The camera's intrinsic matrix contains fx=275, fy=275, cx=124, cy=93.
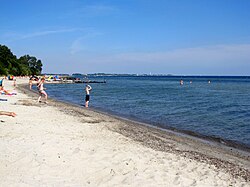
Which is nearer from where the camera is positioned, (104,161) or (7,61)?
(104,161)

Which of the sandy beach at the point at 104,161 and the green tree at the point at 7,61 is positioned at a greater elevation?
the green tree at the point at 7,61

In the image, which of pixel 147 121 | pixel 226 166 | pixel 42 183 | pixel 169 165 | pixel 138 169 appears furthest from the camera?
pixel 147 121

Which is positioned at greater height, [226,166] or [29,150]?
[29,150]

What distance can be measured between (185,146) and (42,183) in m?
6.47

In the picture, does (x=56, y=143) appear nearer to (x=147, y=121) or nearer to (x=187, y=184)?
(x=187, y=184)

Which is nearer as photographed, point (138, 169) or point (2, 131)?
point (138, 169)

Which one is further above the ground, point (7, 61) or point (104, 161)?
point (7, 61)

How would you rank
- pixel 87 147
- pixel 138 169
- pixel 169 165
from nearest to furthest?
1. pixel 138 169
2. pixel 169 165
3. pixel 87 147

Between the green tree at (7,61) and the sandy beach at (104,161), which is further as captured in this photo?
the green tree at (7,61)

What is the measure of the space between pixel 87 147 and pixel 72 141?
2.70 feet

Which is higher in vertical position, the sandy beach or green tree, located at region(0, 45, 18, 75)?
green tree, located at region(0, 45, 18, 75)

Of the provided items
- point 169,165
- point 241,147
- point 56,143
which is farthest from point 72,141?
point 241,147

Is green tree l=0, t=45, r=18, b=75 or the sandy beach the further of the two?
green tree l=0, t=45, r=18, b=75

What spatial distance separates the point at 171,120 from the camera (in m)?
18.2
